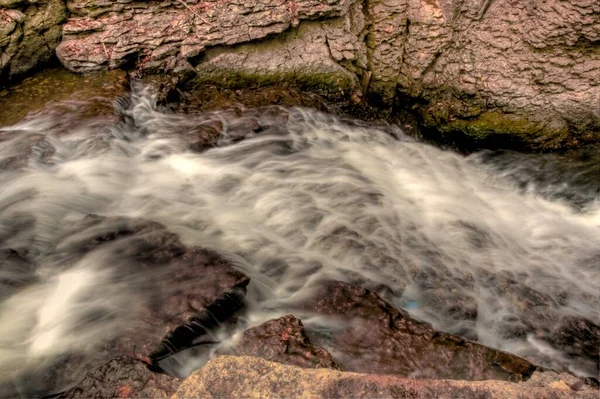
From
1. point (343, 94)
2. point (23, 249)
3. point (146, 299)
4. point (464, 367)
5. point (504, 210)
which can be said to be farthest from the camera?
point (343, 94)

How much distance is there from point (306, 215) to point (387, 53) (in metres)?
2.99

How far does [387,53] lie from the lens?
20.9ft

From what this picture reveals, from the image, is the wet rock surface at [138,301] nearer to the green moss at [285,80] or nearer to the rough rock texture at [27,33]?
the green moss at [285,80]

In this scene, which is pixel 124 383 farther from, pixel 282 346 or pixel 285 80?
pixel 285 80

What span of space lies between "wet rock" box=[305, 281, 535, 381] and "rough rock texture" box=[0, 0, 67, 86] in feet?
16.9

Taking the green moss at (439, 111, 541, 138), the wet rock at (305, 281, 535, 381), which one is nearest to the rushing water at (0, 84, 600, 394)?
the green moss at (439, 111, 541, 138)

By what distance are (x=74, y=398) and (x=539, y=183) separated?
5344 mm

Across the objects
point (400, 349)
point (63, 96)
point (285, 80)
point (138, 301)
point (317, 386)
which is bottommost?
point (400, 349)

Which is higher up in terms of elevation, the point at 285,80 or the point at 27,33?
the point at 27,33

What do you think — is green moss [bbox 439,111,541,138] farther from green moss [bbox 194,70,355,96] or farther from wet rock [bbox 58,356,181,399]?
wet rock [bbox 58,356,181,399]

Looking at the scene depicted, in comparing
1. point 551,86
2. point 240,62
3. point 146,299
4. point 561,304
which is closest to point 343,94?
point 240,62

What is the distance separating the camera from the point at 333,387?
7.03 feet

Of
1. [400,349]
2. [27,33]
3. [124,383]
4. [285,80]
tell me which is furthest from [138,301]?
[27,33]

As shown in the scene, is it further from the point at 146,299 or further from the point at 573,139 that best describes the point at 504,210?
the point at 146,299
